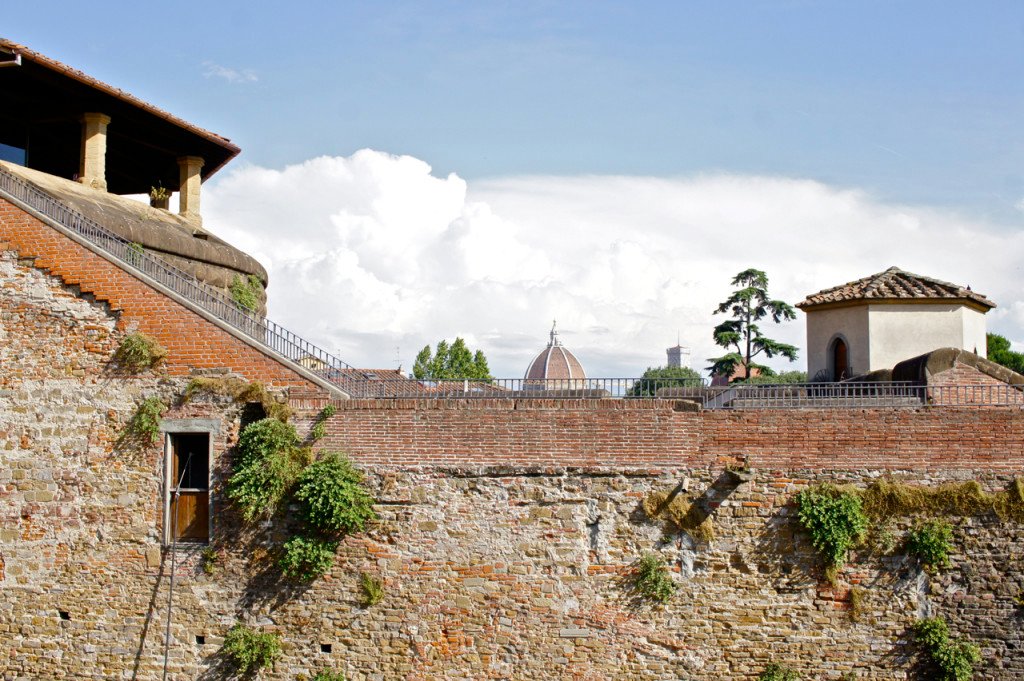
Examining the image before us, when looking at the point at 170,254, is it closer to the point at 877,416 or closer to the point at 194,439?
the point at 194,439

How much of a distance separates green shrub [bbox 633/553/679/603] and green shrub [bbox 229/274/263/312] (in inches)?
332

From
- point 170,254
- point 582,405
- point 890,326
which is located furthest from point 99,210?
point 890,326

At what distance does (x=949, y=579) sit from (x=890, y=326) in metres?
5.61

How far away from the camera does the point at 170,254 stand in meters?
16.1

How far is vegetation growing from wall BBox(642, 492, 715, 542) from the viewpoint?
11938mm

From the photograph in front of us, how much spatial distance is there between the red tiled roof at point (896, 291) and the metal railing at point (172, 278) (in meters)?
8.54

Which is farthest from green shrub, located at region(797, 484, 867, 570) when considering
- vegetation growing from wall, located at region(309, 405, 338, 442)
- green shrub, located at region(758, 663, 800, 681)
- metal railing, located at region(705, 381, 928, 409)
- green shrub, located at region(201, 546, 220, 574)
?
green shrub, located at region(201, 546, 220, 574)

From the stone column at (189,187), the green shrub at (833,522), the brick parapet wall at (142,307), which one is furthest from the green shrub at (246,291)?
the green shrub at (833,522)

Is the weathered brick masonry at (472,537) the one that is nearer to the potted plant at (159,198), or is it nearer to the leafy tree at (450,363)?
the potted plant at (159,198)

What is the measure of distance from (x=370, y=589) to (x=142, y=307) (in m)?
5.06

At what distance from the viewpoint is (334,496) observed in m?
12.4

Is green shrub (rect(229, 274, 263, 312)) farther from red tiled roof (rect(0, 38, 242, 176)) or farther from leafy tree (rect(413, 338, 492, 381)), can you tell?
leafy tree (rect(413, 338, 492, 381))

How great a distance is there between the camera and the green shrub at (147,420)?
13.2 metres

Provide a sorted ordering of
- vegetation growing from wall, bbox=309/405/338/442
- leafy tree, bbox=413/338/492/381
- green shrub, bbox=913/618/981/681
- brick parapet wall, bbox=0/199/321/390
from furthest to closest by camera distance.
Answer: leafy tree, bbox=413/338/492/381
brick parapet wall, bbox=0/199/321/390
vegetation growing from wall, bbox=309/405/338/442
green shrub, bbox=913/618/981/681
